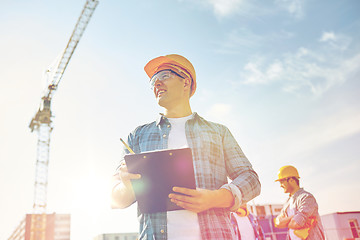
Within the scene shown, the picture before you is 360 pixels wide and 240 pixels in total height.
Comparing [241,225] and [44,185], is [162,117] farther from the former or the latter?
[44,185]

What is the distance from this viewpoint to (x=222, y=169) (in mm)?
2480

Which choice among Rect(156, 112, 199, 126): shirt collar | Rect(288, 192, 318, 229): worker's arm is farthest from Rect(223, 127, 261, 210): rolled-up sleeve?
Rect(288, 192, 318, 229): worker's arm

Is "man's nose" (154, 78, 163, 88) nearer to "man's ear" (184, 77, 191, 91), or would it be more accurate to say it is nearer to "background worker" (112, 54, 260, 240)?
"background worker" (112, 54, 260, 240)

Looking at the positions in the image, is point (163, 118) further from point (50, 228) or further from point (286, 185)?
point (50, 228)

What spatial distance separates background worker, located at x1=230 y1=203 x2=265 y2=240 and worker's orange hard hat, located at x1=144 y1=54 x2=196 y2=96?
11.4 ft

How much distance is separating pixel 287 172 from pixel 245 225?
5.46ft

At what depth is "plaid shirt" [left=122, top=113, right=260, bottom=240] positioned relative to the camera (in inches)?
84.3

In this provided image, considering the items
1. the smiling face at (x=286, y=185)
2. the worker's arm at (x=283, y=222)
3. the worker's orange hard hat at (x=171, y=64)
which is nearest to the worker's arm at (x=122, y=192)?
the worker's orange hard hat at (x=171, y=64)

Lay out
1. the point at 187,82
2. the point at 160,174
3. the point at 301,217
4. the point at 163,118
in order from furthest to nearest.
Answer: the point at 301,217 < the point at 187,82 < the point at 163,118 < the point at 160,174

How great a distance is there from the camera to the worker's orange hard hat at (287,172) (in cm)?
677

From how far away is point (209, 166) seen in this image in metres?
2.38

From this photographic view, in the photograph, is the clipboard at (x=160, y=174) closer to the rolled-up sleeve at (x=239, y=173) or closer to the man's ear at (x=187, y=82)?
the rolled-up sleeve at (x=239, y=173)

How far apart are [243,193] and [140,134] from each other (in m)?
0.95

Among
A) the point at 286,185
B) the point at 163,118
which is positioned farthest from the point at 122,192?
the point at 286,185
